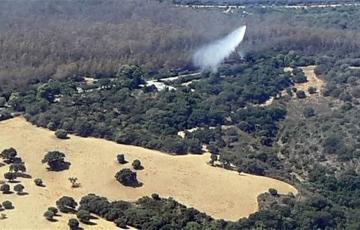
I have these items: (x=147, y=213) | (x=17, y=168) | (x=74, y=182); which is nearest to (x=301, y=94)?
(x=74, y=182)

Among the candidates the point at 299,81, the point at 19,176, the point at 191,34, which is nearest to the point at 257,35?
the point at 191,34

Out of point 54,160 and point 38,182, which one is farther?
point 54,160

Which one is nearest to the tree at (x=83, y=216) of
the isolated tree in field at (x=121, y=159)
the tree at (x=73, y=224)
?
the tree at (x=73, y=224)

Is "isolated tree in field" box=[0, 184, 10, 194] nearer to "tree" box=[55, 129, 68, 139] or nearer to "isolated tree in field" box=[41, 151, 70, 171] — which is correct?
"isolated tree in field" box=[41, 151, 70, 171]

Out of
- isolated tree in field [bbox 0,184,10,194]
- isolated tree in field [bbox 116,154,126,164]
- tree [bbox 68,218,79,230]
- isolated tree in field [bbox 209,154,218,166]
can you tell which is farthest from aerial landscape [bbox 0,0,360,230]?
tree [bbox 68,218,79,230]

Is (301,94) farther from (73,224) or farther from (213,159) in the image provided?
(73,224)

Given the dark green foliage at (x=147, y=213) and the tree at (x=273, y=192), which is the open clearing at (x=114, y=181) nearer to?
the tree at (x=273, y=192)
